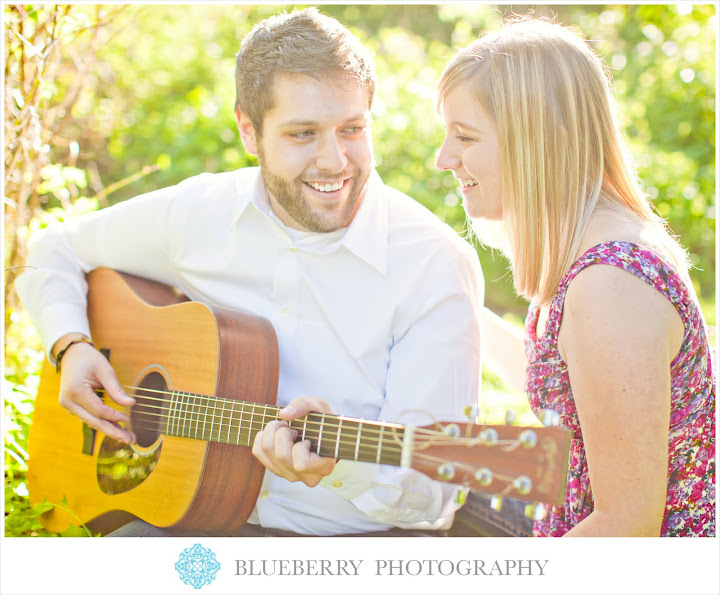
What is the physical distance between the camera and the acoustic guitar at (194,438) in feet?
5.05

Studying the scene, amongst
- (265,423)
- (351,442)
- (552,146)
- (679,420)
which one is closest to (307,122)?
(552,146)

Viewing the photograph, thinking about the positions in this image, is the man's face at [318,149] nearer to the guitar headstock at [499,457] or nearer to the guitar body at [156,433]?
the guitar body at [156,433]

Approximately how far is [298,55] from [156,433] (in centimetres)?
120

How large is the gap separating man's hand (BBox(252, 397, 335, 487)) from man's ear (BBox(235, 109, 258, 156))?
3.35 ft

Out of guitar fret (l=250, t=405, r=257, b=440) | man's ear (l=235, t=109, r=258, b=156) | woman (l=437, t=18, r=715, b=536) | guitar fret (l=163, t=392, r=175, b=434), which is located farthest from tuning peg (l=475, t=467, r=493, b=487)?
man's ear (l=235, t=109, r=258, b=156)

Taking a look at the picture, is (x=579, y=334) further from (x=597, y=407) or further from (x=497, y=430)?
(x=497, y=430)

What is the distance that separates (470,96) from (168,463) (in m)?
1.32

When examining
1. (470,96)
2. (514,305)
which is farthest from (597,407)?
(514,305)

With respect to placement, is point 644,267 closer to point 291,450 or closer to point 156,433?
point 291,450

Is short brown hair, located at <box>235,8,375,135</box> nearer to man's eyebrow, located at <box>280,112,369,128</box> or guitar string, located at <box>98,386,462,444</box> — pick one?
man's eyebrow, located at <box>280,112,369,128</box>

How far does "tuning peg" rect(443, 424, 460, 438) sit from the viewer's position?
1.54 m

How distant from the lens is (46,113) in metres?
3.12

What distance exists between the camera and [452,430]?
155 cm

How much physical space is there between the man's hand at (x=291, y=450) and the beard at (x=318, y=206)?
0.67 meters
